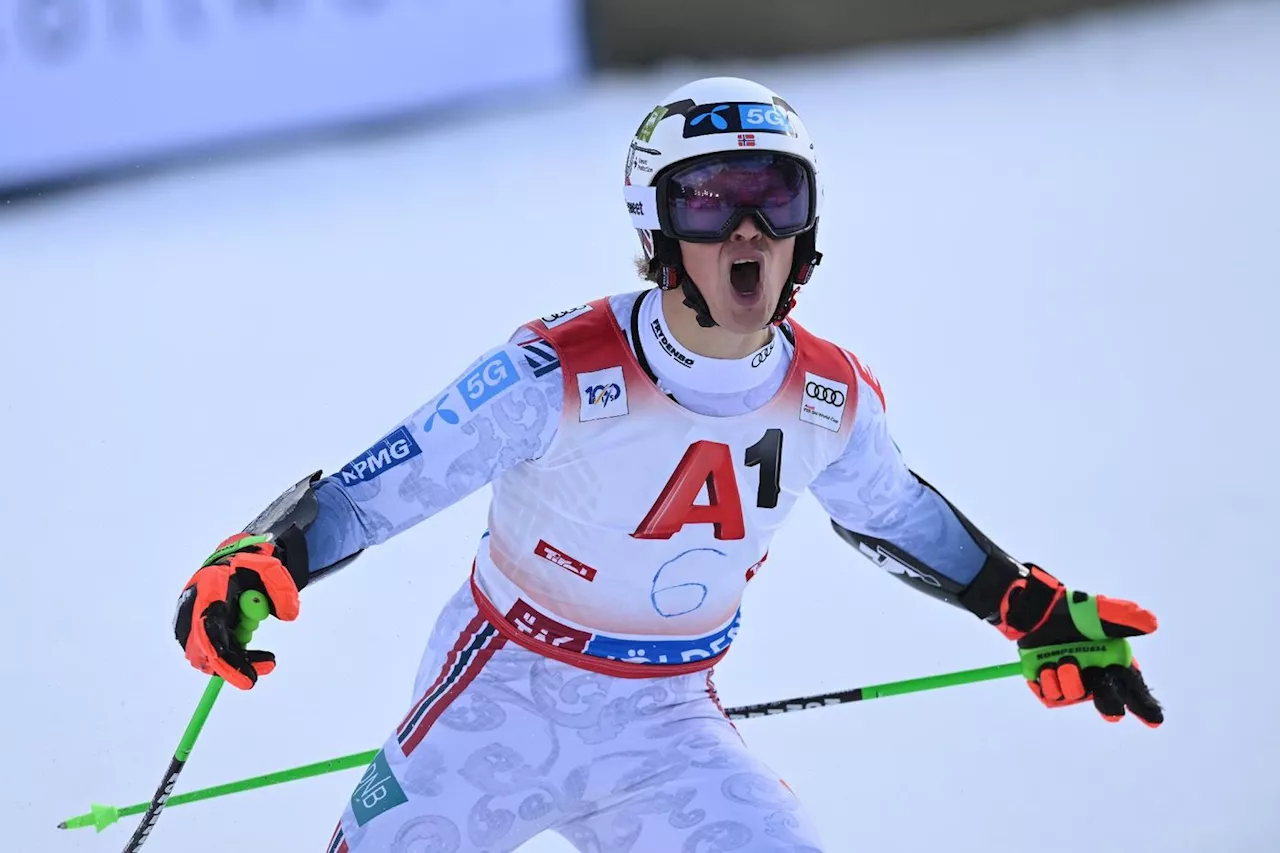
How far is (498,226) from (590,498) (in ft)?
16.5

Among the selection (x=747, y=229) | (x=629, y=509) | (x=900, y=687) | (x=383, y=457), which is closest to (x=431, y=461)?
(x=383, y=457)

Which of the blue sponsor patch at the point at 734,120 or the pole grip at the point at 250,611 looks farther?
the blue sponsor patch at the point at 734,120

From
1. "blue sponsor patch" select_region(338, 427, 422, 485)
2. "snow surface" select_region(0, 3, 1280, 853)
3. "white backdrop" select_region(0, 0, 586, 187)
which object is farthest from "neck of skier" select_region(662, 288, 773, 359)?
"white backdrop" select_region(0, 0, 586, 187)

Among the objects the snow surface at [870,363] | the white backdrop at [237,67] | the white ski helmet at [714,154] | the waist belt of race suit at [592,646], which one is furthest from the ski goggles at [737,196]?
the white backdrop at [237,67]

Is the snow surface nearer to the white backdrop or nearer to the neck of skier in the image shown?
the white backdrop

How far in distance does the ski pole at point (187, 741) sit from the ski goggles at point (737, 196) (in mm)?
1036

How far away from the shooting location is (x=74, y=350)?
6.74m

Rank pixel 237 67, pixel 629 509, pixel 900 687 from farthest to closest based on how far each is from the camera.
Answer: pixel 237 67, pixel 900 687, pixel 629 509

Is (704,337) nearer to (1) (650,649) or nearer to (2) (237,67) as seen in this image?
(1) (650,649)

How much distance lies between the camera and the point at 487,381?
10.1 ft

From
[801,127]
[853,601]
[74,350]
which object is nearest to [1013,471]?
[853,601]

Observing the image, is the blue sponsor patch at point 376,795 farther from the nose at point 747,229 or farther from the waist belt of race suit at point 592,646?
the nose at point 747,229

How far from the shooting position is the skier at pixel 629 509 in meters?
3.03

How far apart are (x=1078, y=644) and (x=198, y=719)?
1851mm
